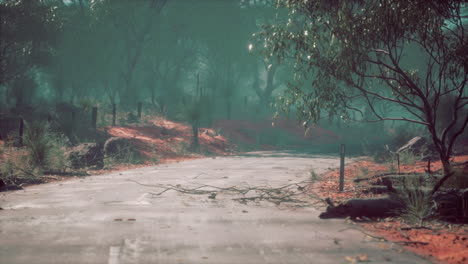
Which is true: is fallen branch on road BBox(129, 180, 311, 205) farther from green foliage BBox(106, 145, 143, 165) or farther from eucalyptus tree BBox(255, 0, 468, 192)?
green foliage BBox(106, 145, 143, 165)

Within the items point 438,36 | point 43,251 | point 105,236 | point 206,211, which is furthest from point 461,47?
point 43,251

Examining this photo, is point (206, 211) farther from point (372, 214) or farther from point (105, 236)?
point (372, 214)

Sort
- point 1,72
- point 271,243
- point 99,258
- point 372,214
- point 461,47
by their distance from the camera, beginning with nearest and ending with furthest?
point 99,258
point 271,243
point 372,214
point 461,47
point 1,72

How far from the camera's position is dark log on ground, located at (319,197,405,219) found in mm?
6672

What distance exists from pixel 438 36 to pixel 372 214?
4383mm

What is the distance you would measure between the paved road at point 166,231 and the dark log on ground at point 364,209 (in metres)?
0.32

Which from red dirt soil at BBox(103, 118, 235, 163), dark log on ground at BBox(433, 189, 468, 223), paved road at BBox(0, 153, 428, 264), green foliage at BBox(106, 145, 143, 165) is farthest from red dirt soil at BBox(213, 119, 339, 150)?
dark log on ground at BBox(433, 189, 468, 223)

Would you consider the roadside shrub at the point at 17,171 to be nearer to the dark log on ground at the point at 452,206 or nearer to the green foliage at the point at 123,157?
the green foliage at the point at 123,157

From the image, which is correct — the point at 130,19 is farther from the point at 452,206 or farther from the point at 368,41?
the point at 452,206

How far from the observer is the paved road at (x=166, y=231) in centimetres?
459

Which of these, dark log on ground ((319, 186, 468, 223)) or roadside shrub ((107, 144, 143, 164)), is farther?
roadside shrub ((107, 144, 143, 164))

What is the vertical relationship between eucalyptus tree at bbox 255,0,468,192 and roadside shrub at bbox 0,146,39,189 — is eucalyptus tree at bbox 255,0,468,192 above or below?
above

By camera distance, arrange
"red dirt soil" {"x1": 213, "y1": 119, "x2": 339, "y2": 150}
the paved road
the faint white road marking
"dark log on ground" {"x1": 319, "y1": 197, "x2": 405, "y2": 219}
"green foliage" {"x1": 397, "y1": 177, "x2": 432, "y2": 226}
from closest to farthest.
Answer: the faint white road marking
the paved road
"green foliage" {"x1": 397, "y1": 177, "x2": 432, "y2": 226}
"dark log on ground" {"x1": 319, "y1": 197, "x2": 405, "y2": 219}
"red dirt soil" {"x1": 213, "y1": 119, "x2": 339, "y2": 150}

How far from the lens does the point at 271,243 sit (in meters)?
5.18
